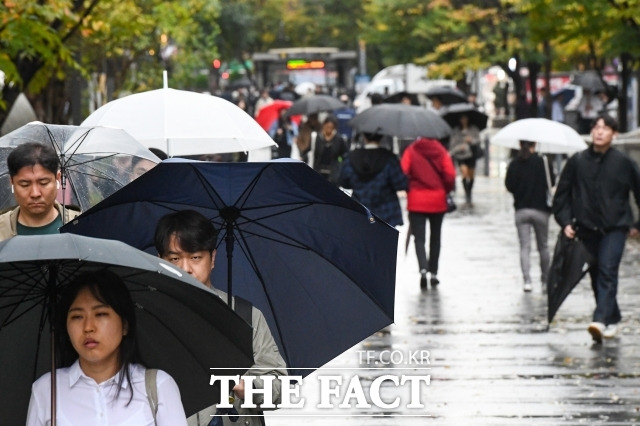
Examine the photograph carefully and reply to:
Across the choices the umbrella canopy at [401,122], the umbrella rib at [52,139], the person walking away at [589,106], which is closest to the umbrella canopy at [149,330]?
the umbrella rib at [52,139]

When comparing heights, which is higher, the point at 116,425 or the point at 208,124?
the point at 208,124

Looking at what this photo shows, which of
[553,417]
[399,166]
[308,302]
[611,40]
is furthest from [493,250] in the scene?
[308,302]

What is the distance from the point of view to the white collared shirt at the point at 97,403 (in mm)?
4250

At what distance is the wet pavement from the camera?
10.0 meters

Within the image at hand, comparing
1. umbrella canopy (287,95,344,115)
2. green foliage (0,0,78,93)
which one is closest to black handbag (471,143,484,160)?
umbrella canopy (287,95,344,115)

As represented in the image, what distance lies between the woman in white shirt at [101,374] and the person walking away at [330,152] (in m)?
17.5

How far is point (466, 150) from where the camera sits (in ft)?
93.8

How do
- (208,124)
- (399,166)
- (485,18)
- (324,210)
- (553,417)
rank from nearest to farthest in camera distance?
1. (324,210)
2. (208,124)
3. (553,417)
4. (399,166)
5. (485,18)

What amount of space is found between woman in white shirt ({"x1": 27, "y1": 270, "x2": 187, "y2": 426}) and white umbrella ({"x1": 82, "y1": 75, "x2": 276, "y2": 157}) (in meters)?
4.20

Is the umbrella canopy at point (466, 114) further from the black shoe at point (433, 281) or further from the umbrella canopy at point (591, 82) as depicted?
the black shoe at point (433, 281)

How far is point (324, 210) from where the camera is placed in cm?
580

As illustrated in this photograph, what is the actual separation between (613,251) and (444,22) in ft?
110

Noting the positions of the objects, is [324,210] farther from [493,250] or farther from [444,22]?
[444,22]

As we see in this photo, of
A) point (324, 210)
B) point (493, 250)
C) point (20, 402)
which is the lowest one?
point (493, 250)
